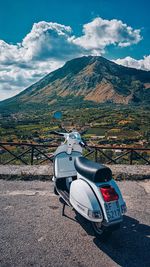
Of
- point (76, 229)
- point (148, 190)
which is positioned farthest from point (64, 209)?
point (148, 190)

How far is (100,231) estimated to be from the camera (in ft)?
14.9

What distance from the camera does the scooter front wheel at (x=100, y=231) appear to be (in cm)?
443

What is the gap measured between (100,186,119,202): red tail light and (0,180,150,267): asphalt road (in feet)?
2.59

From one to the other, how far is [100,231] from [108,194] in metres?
0.69

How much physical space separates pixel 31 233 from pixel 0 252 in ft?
2.41

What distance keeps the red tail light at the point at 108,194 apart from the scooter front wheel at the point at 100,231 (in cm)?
49

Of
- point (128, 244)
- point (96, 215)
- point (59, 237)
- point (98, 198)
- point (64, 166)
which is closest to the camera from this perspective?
point (96, 215)

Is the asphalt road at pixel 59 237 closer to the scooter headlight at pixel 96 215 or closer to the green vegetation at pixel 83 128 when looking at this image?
the scooter headlight at pixel 96 215

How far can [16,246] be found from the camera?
4430 millimetres

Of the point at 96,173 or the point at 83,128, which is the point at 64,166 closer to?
the point at 96,173

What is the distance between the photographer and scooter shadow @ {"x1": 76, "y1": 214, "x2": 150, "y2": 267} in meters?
4.09

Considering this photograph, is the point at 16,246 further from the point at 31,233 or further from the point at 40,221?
the point at 40,221

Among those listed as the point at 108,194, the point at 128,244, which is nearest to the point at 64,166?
the point at 108,194

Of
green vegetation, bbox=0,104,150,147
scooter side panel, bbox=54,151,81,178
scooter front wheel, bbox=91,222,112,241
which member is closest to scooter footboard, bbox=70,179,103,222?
scooter front wheel, bbox=91,222,112,241
